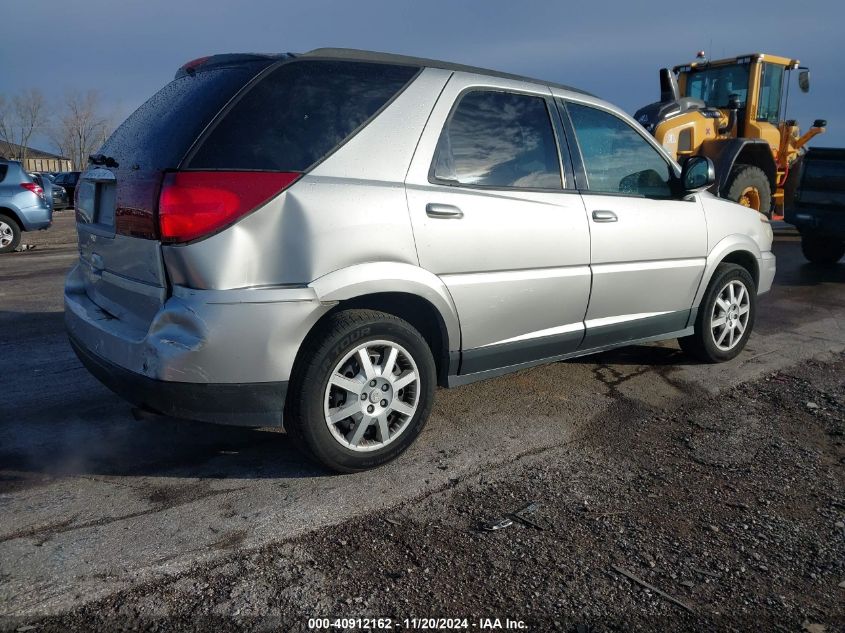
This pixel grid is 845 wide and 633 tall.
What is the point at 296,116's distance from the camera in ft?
10.3

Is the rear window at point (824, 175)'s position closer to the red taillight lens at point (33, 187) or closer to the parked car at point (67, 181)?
the red taillight lens at point (33, 187)

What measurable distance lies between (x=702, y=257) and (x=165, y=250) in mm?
3527

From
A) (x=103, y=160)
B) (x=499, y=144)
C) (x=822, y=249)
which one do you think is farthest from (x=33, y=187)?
(x=822, y=249)

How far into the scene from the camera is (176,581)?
8.16 feet

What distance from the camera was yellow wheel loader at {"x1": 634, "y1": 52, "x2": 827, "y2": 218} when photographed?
1033cm

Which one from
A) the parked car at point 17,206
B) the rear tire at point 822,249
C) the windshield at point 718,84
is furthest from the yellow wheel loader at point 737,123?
the parked car at point 17,206

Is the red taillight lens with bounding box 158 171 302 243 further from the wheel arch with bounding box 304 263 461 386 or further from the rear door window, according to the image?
the rear door window

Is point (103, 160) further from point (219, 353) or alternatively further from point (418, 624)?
point (418, 624)

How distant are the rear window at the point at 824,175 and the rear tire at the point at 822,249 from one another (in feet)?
3.35

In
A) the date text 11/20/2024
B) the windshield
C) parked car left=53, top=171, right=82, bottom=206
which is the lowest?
the date text 11/20/2024

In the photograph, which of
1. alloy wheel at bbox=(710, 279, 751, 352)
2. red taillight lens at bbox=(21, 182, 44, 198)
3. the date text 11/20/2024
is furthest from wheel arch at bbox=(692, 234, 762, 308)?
red taillight lens at bbox=(21, 182, 44, 198)

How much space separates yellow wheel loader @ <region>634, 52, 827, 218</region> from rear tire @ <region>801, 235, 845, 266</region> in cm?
77

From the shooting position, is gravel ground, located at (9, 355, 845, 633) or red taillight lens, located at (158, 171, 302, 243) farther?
red taillight lens, located at (158, 171, 302, 243)

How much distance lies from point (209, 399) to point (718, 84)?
11153mm
